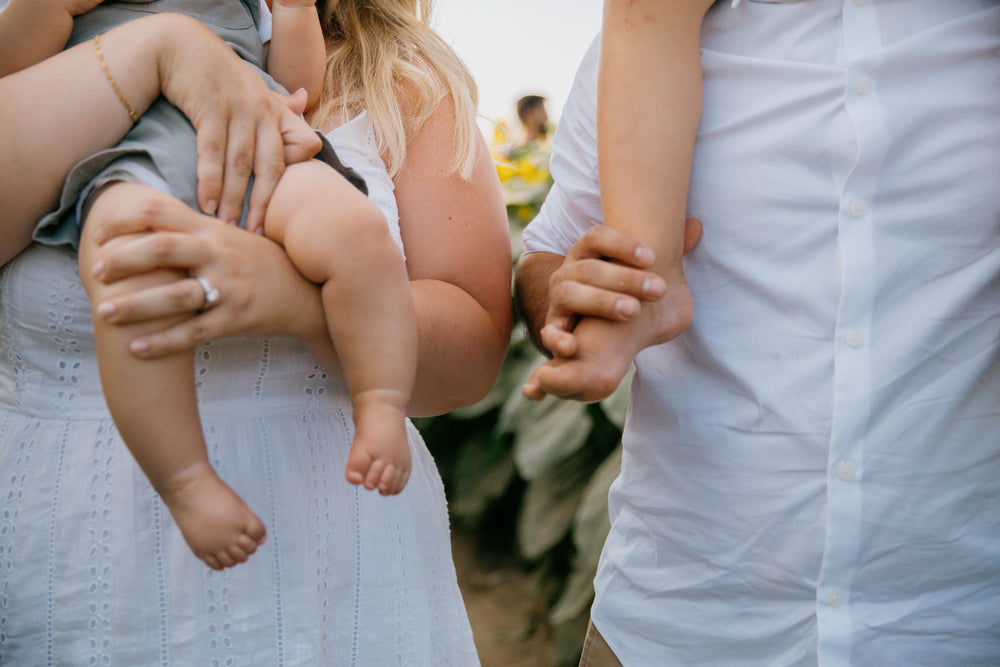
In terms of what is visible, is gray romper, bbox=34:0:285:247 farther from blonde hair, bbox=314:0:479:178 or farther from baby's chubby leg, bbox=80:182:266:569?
blonde hair, bbox=314:0:479:178

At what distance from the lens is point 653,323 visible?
1023mm

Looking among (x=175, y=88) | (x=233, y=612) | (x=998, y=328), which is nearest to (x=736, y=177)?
(x=998, y=328)

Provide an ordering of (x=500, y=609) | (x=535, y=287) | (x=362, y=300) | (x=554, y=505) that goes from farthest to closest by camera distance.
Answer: (x=500, y=609), (x=554, y=505), (x=535, y=287), (x=362, y=300)

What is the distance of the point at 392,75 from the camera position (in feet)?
4.74

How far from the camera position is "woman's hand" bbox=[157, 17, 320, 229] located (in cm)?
105

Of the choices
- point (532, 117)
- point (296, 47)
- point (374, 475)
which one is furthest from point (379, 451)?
point (532, 117)

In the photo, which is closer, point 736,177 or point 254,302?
point 254,302

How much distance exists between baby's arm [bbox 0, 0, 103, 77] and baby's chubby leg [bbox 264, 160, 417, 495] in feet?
1.27

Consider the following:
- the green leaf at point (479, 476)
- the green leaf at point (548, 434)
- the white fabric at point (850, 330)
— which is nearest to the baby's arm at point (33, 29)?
the white fabric at point (850, 330)

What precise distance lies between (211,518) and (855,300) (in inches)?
32.5

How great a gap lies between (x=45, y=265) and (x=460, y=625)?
81cm

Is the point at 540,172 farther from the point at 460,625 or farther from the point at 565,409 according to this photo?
the point at 460,625

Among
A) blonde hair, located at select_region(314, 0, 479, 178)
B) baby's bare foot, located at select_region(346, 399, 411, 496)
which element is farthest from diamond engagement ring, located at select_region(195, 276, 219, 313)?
blonde hair, located at select_region(314, 0, 479, 178)

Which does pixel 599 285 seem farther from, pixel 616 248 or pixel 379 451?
pixel 379 451
